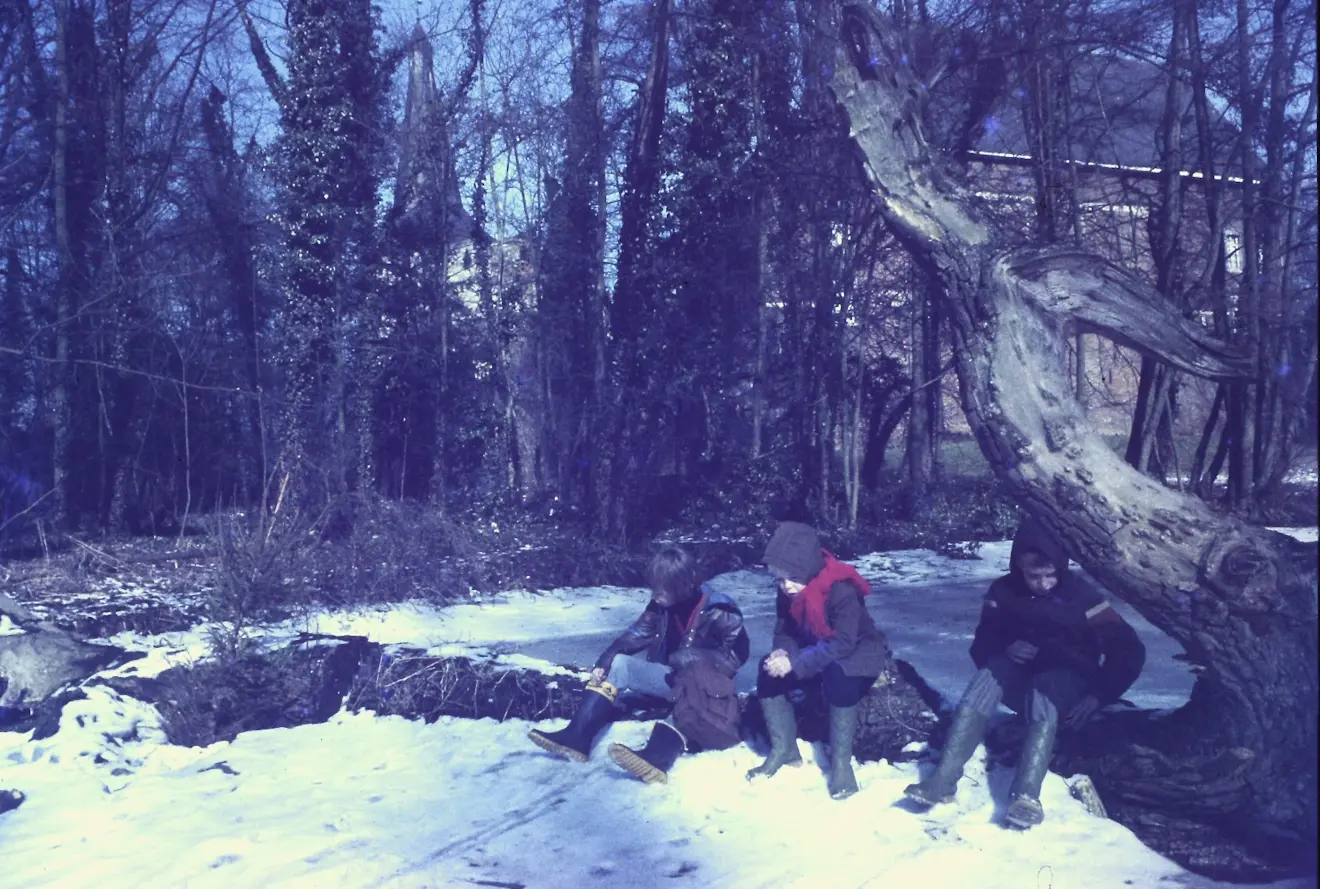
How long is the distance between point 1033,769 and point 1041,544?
0.90m

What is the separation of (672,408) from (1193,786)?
11781 millimetres

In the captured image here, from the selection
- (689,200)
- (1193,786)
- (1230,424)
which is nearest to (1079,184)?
(1230,424)

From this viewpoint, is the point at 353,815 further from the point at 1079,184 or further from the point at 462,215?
the point at 462,215

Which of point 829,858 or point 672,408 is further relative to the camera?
point 672,408

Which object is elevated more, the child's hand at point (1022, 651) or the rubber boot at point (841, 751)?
the child's hand at point (1022, 651)

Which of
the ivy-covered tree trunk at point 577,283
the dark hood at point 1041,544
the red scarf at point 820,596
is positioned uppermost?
the ivy-covered tree trunk at point 577,283

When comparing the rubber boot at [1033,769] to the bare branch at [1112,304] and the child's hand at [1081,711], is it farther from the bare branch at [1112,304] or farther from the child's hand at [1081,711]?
the bare branch at [1112,304]

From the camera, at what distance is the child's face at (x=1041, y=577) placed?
4609mm

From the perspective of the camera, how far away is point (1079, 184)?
43.8 ft

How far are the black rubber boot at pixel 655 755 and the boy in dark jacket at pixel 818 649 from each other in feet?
1.21

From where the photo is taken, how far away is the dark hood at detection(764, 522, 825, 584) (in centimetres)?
499

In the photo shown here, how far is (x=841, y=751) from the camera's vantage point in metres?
4.87

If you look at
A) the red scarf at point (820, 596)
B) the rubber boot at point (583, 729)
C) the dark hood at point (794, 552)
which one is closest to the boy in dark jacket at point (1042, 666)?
the red scarf at point (820, 596)

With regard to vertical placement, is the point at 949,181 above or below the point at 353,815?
above
